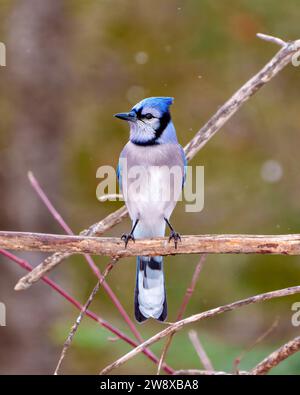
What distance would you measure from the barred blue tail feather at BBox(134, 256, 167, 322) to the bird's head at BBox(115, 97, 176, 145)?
1.77 feet

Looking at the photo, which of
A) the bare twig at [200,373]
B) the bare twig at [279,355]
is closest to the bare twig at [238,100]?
the bare twig at [200,373]

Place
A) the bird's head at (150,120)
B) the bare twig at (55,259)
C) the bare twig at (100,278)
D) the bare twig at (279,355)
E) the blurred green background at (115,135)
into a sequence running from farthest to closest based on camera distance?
1. the blurred green background at (115,135)
2. the bird's head at (150,120)
3. the bare twig at (55,259)
4. the bare twig at (100,278)
5. the bare twig at (279,355)

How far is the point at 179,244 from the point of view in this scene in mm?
2387

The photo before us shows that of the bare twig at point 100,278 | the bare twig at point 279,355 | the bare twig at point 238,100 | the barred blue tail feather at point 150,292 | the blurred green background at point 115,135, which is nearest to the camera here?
the bare twig at point 279,355

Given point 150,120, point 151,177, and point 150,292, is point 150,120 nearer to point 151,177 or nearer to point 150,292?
point 151,177

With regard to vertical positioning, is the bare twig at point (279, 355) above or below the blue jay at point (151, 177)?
below

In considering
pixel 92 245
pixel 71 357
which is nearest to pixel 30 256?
pixel 71 357

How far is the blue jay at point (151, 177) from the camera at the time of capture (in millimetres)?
3016

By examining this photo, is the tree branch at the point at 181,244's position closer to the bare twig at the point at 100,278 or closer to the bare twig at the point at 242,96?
the bare twig at the point at 100,278

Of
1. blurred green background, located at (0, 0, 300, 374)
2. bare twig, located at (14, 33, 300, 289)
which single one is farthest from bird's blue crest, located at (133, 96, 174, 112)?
blurred green background, located at (0, 0, 300, 374)

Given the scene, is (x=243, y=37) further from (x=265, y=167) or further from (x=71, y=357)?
(x=71, y=357)

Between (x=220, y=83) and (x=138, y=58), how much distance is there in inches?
25.1

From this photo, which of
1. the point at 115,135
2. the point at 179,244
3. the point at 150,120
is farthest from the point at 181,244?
the point at 115,135

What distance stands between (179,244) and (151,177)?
2.40 ft
